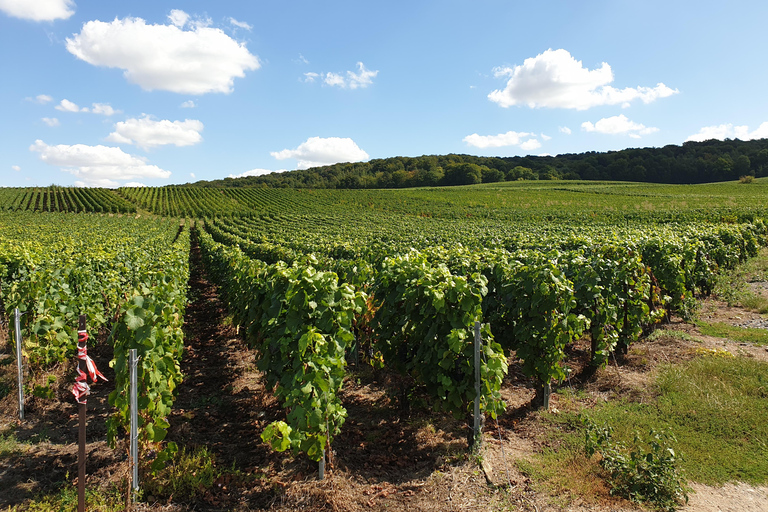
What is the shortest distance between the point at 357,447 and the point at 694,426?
419 cm

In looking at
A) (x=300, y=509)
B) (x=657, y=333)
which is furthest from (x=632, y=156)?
(x=300, y=509)

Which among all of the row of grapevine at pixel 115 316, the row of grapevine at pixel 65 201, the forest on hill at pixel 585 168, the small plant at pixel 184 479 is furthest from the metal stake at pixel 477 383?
the forest on hill at pixel 585 168

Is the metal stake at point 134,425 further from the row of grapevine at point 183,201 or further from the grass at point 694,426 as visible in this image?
the row of grapevine at point 183,201

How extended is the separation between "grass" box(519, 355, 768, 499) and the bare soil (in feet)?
0.62

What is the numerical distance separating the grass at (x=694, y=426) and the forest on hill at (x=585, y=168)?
112 meters

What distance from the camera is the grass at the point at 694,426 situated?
4172 mm

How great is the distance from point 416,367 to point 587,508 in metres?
2.27

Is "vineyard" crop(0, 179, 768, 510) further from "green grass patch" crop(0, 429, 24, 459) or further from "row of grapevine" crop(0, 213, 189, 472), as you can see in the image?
"green grass patch" crop(0, 429, 24, 459)

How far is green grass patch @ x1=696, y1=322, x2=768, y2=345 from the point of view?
768cm

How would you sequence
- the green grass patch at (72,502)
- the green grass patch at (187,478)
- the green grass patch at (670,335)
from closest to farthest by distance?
the green grass patch at (72,502) → the green grass patch at (187,478) → the green grass patch at (670,335)

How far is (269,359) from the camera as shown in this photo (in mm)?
5152

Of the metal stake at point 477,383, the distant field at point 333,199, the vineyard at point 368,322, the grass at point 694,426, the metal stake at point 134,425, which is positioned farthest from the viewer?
the distant field at point 333,199

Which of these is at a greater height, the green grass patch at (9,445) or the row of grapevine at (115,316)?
the row of grapevine at (115,316)

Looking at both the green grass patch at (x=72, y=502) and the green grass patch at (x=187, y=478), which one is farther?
the green grass patch at (x=187, y=478)
